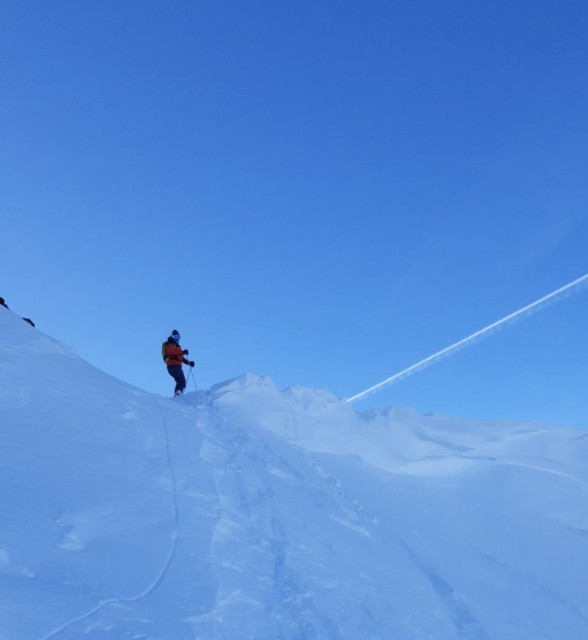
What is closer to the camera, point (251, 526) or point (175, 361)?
point (251, 526)

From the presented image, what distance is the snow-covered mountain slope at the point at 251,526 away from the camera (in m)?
3.64

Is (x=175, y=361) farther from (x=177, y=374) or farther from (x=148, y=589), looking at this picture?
(x=148, y=589)

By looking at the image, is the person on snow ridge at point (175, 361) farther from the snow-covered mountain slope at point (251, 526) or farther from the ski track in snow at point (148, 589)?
the ski track in snow at point (148, 589)

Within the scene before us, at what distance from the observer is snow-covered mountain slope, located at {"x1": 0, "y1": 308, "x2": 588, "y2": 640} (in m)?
3.64

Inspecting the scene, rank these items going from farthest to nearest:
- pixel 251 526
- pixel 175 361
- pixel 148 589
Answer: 1. pixel 175 361
2. pixel 251 526
3. pixel 148 589

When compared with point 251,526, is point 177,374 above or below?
above

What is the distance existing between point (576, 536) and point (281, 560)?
4.63m

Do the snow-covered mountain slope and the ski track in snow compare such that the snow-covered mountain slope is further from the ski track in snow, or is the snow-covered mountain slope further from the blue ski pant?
the blue ski pant

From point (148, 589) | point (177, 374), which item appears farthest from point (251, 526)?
point (177, 374)

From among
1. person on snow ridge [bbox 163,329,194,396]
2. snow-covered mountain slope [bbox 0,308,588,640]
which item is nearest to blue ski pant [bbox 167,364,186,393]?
person on snow ridge [bbox 163,329,194,396]

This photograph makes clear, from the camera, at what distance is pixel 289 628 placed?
12.5 feet

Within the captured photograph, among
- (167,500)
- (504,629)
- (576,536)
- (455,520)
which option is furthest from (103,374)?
(576,536)

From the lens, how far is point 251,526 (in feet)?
17.7

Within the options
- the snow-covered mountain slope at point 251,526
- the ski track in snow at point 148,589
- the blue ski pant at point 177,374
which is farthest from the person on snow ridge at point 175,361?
the ski track in snow at point 148,589
